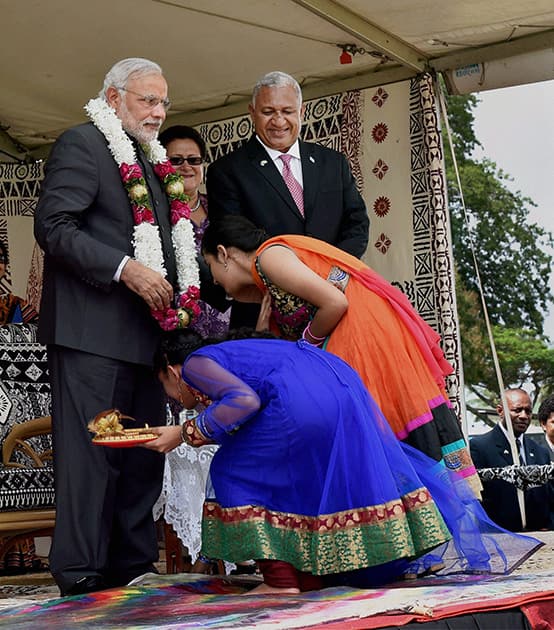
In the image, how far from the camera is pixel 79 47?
634 centimetres

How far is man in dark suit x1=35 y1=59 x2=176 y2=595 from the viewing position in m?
3.89

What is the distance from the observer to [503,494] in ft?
21.3

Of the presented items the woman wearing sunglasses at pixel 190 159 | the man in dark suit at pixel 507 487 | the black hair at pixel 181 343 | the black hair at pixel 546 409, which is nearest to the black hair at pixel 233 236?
the black hair at pixel 181 343

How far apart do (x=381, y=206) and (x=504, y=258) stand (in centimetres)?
1745

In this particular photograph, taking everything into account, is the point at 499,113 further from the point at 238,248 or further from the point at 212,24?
the point at 238,248

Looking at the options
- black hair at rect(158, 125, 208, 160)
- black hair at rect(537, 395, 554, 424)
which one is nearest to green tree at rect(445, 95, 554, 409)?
black hair at rect(537, 395, 554, 424)

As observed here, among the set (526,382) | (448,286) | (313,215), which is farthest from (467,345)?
(313,215)

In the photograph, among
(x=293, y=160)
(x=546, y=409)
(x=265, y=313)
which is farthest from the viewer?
(x=546, y=409)

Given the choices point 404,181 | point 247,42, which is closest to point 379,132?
point 404,181

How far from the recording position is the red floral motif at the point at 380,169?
671 centimetres

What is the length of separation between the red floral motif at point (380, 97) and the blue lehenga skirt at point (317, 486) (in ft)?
10.8

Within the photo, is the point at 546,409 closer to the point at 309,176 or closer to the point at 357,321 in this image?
the point at 309,176

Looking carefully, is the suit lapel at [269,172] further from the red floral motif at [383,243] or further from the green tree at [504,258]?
the green tree at [504,258]

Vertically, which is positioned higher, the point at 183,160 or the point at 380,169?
the point at 380,169
